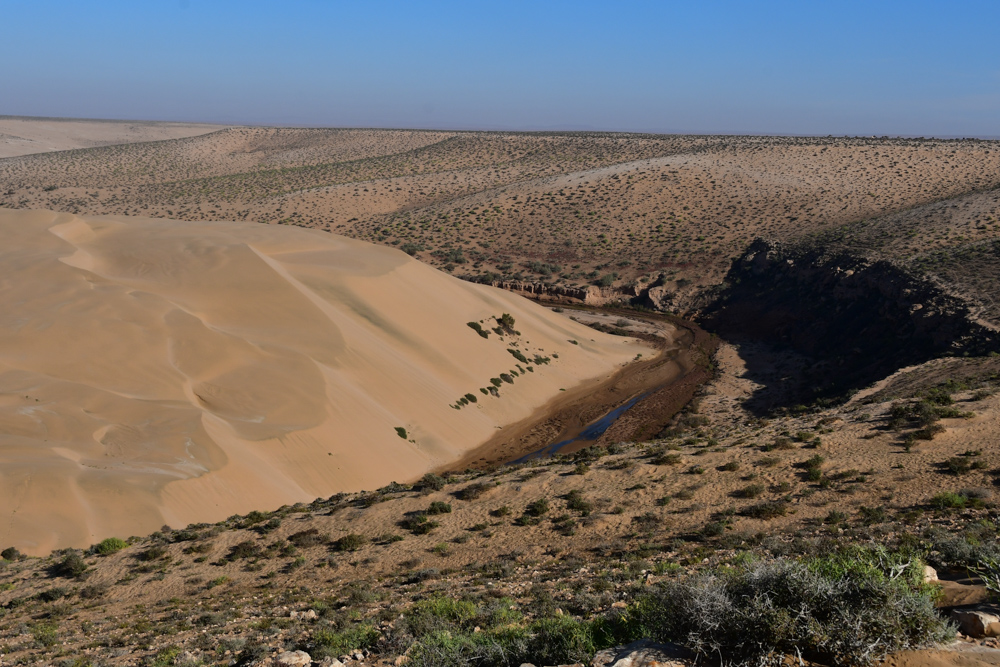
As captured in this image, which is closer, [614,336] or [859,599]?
[859,599]

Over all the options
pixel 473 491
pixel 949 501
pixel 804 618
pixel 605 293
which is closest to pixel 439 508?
pixel 473 491

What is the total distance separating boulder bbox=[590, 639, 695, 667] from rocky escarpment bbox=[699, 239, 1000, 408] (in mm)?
37264

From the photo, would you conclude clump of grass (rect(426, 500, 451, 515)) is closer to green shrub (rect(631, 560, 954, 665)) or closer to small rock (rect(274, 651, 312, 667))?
small rock (rect(274, 651, 312, 667))

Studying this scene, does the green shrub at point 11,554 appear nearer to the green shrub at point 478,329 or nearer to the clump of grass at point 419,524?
the clump of grass at point 419,524

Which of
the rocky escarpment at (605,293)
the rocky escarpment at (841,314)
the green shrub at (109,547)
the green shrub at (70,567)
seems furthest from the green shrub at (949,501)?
the rocky escarpment at (605,293)

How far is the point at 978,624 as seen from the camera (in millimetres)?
7734

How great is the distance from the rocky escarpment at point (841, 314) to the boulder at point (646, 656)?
3726 cm

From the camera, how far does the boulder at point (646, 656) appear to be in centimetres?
760

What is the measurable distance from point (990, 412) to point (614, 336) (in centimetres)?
3707

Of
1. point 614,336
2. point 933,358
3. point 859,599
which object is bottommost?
point 614,336

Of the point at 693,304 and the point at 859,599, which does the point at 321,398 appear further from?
the point at 693,304

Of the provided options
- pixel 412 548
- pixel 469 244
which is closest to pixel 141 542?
pixel 412 548

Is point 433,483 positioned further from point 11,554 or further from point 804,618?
point 804,618

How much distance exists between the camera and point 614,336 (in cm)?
5878
